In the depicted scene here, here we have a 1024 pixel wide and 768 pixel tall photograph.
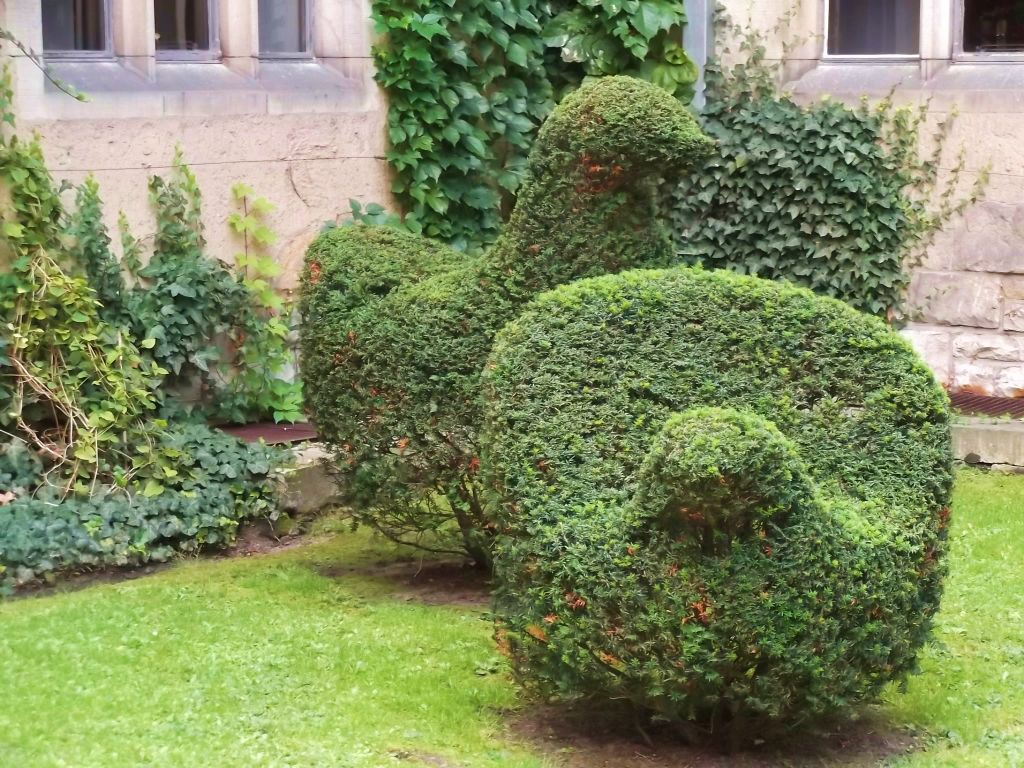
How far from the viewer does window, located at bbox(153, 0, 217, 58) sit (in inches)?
309

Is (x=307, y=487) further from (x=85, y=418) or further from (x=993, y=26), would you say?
(x=993, y=26)

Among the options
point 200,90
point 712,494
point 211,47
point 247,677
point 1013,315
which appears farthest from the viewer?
point 1013,315

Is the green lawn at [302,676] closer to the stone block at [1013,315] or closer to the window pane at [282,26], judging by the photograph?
the stone block at [1013,315]

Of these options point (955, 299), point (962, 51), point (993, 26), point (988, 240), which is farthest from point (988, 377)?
point (993, 26)

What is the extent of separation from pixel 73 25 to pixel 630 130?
3.59m

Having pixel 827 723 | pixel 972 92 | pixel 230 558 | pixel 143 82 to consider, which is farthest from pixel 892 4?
pixel 827 723

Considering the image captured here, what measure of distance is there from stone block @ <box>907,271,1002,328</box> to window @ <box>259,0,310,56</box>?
3.90m

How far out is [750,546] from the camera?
3.77 m

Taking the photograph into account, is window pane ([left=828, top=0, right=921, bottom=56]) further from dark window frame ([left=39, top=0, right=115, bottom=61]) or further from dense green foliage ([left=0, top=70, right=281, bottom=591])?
dense green foliage ([left=0, top=70, right=281, bottom=591])

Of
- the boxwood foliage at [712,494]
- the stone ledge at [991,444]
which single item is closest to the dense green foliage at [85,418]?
the boxwood foliage at [712,494]

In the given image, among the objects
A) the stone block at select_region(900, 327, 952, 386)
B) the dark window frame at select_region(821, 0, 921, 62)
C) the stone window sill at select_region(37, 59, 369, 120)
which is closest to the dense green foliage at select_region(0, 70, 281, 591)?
the stone window sill at select_region(37, 59, 369, 120)

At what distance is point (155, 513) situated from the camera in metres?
6.61

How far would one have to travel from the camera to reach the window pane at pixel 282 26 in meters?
8.30

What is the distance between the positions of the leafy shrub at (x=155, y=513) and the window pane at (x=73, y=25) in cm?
207
